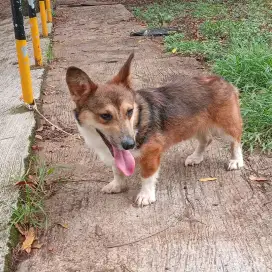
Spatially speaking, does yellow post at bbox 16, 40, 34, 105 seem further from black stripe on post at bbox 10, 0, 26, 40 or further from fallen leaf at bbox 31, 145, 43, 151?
fallen leaf at bbox 31, 145, 43, 151

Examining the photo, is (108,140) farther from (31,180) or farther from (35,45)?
(35,45)

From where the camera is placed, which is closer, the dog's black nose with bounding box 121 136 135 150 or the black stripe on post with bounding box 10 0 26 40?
the dog's black nose with bounding box 121 136 135 150

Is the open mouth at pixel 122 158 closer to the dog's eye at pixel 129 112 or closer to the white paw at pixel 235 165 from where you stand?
the dog's eye at pixel 129 112

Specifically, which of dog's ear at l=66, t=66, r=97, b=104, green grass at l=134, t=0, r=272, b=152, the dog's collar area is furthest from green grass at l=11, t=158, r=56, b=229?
green grass at l=134, t=0, r=272, b=152

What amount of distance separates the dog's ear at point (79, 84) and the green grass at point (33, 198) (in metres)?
0.81

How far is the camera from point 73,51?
923 cm

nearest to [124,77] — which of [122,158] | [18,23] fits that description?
[122,158]

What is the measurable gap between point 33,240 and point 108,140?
3.13 ft

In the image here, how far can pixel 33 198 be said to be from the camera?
3766mm

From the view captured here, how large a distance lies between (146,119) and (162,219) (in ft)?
2.77

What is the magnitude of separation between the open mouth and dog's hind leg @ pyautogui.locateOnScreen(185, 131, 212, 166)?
99 cm

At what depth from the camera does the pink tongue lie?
359cm

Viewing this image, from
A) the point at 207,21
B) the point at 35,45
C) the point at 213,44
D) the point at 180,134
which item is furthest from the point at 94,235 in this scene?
the point at 207,21

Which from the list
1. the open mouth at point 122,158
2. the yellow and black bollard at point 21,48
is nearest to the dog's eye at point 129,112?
the open mouth at point 122,158
